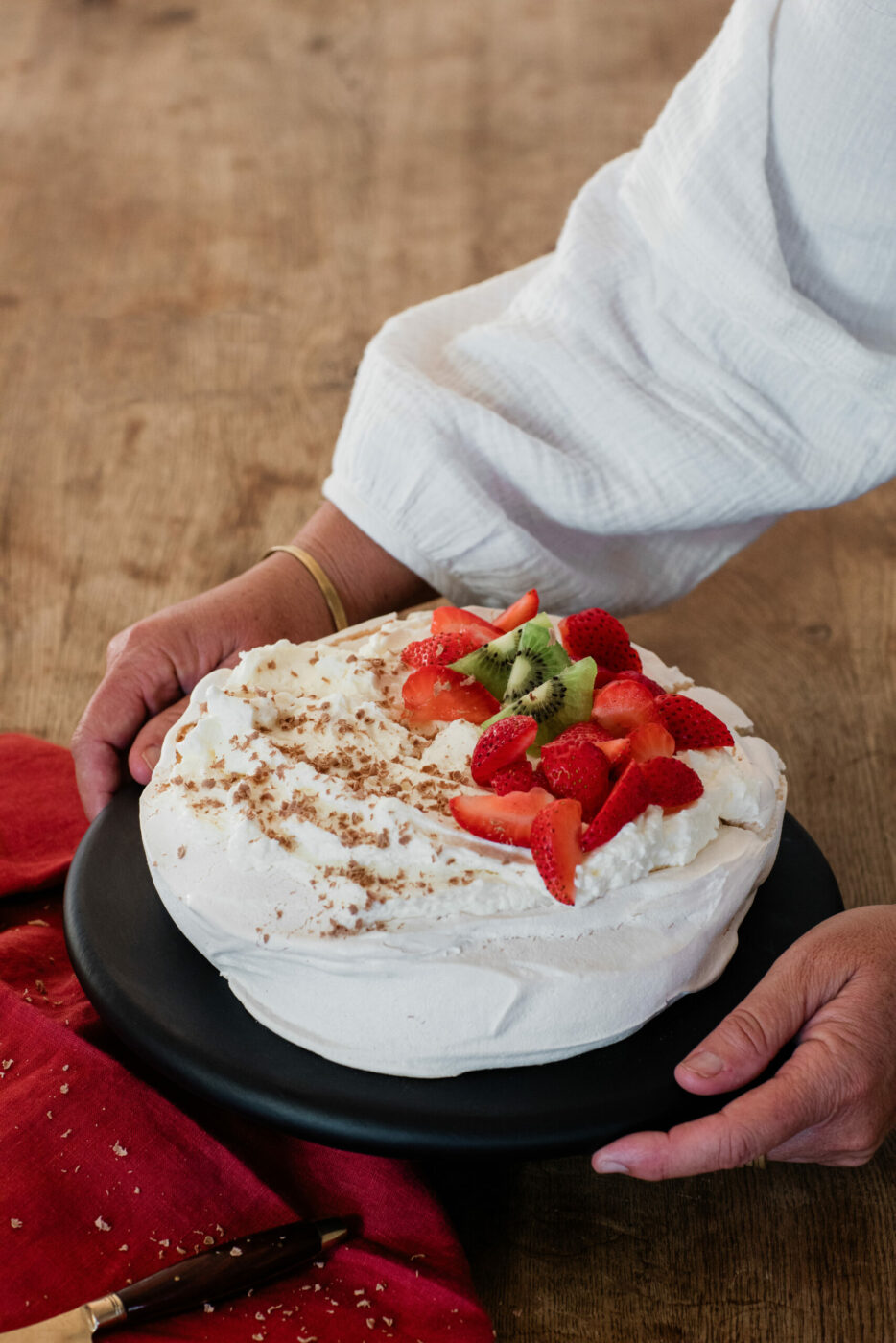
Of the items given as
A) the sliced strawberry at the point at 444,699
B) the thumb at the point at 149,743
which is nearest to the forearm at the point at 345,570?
the thumb at the point at 149,743

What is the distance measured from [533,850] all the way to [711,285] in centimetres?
79

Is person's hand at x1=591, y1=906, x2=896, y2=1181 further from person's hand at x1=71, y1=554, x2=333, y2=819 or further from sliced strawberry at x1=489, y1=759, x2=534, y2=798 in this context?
person's hand at x1=71, y1=554, x2=333, y2=819

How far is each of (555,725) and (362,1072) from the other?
13.3 inches

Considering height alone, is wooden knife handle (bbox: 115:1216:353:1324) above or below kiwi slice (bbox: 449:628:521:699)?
below

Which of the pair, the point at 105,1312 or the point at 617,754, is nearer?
the point at 105,1312

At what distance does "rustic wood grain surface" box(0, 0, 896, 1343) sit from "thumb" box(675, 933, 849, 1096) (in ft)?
0.60

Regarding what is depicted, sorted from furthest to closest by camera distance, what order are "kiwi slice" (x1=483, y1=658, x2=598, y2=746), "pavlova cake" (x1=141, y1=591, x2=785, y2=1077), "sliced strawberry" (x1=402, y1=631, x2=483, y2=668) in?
"sliced strawberry" (x1=402, y1=631, x2=483, y2=668) < "kiwi slice" (x1=483, y1=658, x2=598, y2=746) < "pavlova cake" (x1=141, y1=591, x2=785, y2=1077)

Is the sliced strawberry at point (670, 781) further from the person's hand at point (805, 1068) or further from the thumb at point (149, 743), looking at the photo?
the thumb at point (149, 743)

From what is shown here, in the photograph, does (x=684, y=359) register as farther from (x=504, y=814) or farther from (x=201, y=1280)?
(x=201, y=1280)

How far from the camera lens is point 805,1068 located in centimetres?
98

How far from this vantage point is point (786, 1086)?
38.1 inches

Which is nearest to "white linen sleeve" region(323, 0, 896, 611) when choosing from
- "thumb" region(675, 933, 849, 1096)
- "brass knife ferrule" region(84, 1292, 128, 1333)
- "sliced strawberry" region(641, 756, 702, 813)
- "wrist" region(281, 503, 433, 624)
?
"wrist" region(281, 503, 433, 624)

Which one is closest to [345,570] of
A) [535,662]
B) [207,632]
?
[207,632]

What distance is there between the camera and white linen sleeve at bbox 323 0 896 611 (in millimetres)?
1407
